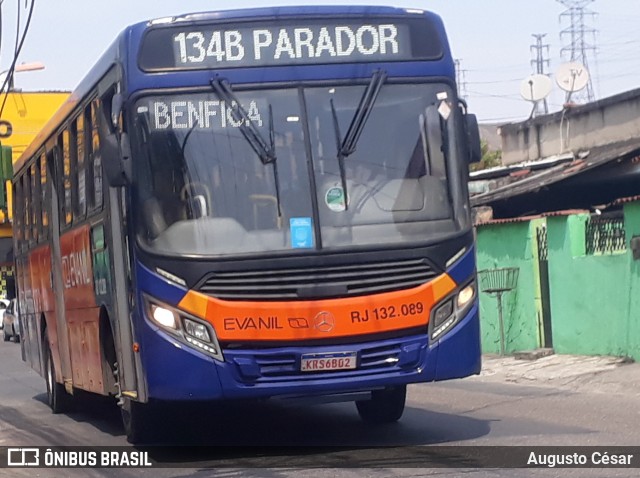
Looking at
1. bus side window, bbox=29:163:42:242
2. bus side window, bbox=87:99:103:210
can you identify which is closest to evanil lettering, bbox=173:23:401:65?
bus side window, bbox=87:99:103:210

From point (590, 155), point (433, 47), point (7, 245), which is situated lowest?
point (7, 245)

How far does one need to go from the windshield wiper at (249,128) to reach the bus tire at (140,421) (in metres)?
2.25

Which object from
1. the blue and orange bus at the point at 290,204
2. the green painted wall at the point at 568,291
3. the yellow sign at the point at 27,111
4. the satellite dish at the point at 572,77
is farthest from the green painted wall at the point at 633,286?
the yellow sign at the point at 27,111

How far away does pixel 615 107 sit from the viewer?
83.8ft

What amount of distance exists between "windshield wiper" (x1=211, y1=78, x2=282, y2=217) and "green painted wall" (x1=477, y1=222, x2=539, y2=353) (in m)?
9.77

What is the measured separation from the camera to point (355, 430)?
1097 centimetres

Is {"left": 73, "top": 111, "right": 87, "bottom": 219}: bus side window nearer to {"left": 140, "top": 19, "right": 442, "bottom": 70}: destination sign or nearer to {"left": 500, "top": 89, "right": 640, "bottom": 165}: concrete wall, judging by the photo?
{"left": 140, "top": 19, "right": 442, "bottom": 70}: destination sign

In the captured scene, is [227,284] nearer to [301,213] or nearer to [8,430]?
[301,213]

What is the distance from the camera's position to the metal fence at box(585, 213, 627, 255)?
16.0 meters

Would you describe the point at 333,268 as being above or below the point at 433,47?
below

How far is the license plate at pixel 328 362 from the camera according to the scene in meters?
8.86

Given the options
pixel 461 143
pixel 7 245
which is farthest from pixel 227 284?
pixel 7 245

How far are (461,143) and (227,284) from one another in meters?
2.14

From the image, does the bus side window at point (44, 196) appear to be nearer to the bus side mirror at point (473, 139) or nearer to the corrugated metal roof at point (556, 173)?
the bus side mirror at point (473, 139)
